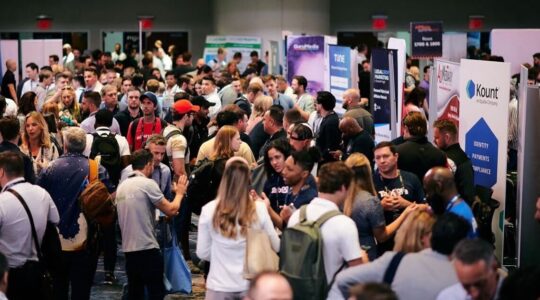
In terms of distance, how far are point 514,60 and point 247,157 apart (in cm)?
922

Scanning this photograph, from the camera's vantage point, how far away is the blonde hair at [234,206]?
6723mm

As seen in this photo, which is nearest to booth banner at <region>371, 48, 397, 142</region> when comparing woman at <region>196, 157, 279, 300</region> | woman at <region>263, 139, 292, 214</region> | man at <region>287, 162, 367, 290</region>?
woman at <region>263, 139, 292, 214</region>

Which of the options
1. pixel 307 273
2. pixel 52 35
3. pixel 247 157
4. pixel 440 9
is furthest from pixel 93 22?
pixel 307 273

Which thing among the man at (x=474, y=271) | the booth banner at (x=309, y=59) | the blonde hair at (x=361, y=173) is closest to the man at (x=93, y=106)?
the blonde hair at (x=361, y=173)

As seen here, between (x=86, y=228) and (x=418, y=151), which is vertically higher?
(x=418, y=151)

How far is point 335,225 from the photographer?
6.20m

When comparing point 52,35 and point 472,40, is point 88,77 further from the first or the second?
point 472,40

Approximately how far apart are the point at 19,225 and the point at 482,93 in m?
4.31

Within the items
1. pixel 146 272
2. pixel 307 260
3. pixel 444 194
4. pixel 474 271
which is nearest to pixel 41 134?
pixel 146 272

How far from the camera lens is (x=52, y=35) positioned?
33812mm

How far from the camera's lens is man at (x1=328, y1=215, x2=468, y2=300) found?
5.44m

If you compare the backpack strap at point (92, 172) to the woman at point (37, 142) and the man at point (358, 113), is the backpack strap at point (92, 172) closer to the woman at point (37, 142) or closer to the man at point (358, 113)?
the woman at point (37, 142)

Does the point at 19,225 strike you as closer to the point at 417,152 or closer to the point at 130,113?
the point at 417,152

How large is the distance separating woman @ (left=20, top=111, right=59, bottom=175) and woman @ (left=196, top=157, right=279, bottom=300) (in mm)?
2942
